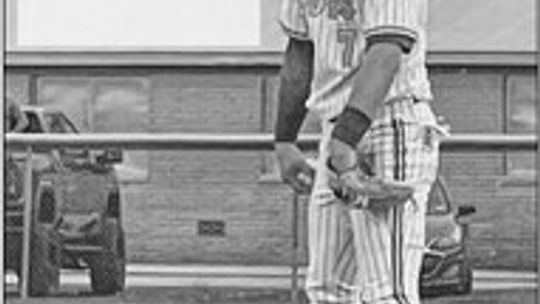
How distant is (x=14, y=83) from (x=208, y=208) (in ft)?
44.3

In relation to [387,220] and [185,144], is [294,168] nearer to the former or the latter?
[387,220]

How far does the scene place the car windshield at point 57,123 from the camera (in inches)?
442

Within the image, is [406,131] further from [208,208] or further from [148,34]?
[148,34]

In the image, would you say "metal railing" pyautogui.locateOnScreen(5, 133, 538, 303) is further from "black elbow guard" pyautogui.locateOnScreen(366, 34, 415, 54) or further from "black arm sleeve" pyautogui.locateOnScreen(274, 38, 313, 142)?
"black elbow guard" pyautogui.locateOnScreen(366, 34, 415, 54)

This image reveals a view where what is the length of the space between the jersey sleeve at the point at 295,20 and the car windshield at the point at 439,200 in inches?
127

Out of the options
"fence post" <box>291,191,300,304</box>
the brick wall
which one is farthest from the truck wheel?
"fence post" <box>291,191,300,304</box>

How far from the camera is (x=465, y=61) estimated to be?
2178 centimetres

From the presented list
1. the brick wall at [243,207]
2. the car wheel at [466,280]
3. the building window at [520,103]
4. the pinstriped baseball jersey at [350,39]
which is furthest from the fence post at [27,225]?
the building window at [520,103]

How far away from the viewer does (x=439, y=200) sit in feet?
26.1

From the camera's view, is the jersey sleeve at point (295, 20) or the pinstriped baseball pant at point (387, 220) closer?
the pinstriped baseball pant at point (387, 220)

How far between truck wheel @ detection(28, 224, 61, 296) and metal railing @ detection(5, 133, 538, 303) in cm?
3

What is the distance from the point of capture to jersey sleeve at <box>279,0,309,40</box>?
4.12 metres

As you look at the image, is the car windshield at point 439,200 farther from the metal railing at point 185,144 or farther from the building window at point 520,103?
the building window at point 520,103

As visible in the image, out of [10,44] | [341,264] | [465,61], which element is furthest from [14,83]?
Result: [341,264]
